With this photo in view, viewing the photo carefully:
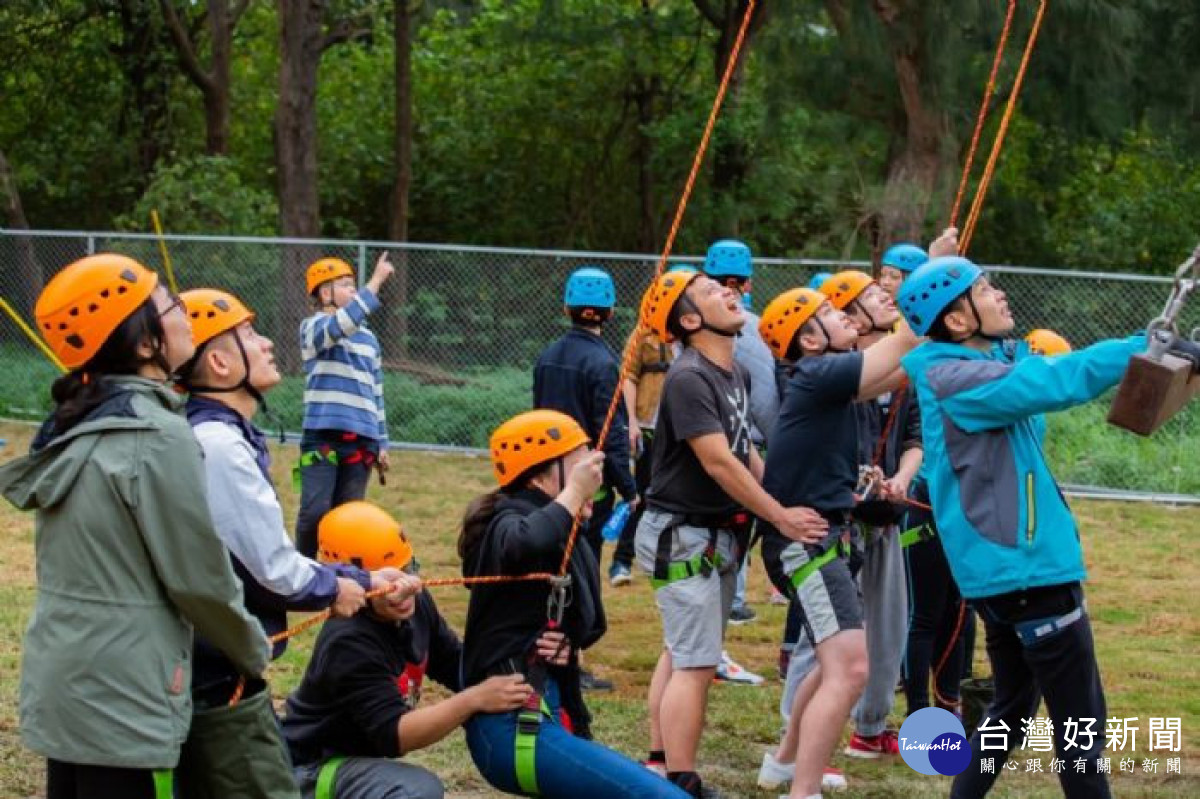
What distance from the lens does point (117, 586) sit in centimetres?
408

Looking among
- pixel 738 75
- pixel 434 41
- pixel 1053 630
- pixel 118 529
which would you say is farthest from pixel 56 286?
pixel 434 41

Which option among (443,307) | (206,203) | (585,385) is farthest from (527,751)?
(206,203)

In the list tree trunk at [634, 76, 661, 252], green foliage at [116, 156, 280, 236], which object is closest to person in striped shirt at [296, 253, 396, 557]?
green foliage at [116, 156, 280, 236]

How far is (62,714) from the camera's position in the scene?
13.4ft

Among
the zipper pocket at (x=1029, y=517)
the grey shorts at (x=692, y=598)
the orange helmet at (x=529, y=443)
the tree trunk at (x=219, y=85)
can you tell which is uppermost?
the tree trunk at (x=219, y=85)

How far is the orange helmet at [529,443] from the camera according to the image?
220 inches

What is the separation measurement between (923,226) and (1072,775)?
37.6 ft

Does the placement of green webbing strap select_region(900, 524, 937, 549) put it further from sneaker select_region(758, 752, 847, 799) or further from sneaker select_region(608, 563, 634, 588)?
sneaker select_region(608, 563, 634, 588)

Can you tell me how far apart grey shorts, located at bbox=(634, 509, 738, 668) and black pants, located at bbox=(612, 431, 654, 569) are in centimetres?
243

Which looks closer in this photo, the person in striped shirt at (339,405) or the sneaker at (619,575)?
the person in striped shirt at (339,405)

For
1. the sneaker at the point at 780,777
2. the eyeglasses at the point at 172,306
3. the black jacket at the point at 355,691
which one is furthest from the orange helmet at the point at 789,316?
the eyeglasses at the point at 172,306

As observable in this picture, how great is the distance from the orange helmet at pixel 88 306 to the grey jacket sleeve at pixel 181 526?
33 cm

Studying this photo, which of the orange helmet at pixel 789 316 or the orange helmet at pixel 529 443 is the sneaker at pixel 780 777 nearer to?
the orange helmet at pixel 789 316

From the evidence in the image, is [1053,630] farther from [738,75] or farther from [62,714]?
[738,75]
